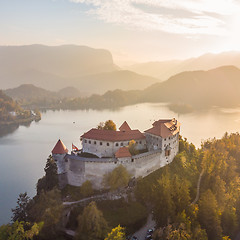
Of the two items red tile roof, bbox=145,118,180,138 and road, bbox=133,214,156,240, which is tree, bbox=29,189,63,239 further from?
red tile roof, bbox=145,118,180,138

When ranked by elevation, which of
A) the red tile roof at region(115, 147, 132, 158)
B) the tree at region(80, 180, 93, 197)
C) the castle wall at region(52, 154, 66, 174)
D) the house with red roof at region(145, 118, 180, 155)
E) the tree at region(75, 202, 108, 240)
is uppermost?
the house with red roof at region(145, 118, 180, 155)

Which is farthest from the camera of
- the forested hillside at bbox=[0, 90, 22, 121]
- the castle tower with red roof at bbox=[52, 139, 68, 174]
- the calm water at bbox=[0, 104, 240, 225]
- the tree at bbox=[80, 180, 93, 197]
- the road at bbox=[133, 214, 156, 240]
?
the forested hillside at bbox=[0, 90, 22, 121]

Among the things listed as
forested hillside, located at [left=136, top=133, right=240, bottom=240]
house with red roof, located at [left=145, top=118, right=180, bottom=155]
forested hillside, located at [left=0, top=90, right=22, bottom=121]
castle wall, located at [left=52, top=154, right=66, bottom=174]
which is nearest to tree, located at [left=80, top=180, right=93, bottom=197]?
castle wall, located at [left=52, top=154, right=66, bottom=174]

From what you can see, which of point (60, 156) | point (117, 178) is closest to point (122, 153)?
point (117, 178)

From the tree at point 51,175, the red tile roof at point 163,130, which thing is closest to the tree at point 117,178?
the tree at point 51,175

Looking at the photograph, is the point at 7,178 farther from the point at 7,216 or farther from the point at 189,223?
the point at 189,223

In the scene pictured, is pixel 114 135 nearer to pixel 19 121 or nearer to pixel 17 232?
pixel 17 232

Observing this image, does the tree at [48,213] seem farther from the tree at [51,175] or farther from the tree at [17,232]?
the tree at [51,175]
